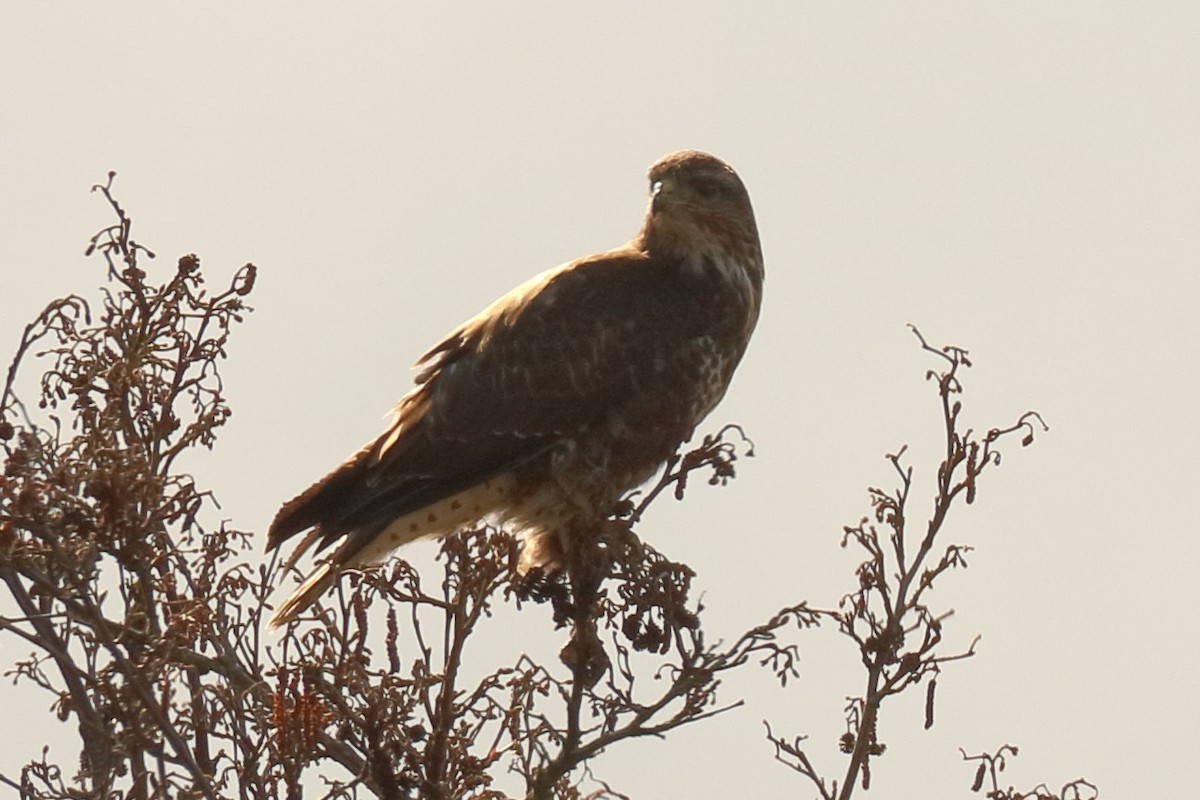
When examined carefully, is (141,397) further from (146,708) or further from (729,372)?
(729,372)

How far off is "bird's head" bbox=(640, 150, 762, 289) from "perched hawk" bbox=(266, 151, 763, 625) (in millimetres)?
119

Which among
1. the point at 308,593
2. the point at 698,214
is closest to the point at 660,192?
the point at 698,214

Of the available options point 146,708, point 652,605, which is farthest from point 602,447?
point 146,708

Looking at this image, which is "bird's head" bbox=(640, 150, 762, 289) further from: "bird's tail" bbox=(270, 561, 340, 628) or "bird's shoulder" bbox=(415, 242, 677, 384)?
"bird's tail" bbox=(270, 561, 340, 628)

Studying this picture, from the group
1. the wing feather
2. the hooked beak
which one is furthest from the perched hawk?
the hooked beak

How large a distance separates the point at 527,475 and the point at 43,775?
2285mm

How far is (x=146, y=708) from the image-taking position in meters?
4.67

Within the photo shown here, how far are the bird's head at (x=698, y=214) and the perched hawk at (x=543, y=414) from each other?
119mm

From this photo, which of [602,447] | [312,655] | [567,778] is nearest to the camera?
[312,655]

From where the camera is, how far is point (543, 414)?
24.7ft

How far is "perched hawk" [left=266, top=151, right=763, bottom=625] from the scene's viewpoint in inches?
291

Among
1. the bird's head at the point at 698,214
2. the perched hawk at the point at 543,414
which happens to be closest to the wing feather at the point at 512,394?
the perched hawk at the point at 543,414

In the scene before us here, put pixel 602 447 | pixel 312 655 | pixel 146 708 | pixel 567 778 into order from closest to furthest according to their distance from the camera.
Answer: pixel 146 708 → pixel 312 655 → pixel 567 778 → pixel 602 447

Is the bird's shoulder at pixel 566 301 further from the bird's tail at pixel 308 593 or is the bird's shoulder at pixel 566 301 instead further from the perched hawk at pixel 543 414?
the bird's tail at pixel 308 593
